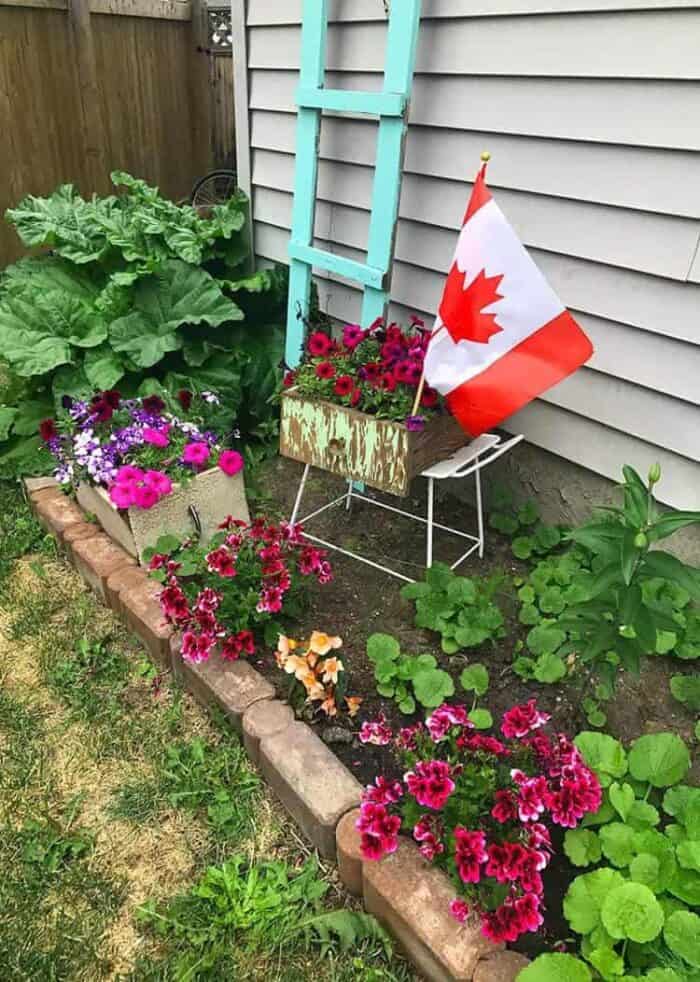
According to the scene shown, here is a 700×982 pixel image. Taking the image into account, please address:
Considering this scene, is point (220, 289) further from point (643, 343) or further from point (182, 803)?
point (182, 803)

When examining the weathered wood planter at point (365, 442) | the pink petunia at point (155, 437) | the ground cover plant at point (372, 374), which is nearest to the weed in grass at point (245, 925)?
the weathered wood planter at point (365, 442)

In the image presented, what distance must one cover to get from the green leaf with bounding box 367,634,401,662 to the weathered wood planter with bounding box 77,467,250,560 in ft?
2.61

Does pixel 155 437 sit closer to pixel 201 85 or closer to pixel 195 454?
pixel 195 454

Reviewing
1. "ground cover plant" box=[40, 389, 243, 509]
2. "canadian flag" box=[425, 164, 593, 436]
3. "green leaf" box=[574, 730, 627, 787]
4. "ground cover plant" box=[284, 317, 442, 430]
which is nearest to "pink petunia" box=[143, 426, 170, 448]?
"ground cover plant" box=[40, 389, 243, 509]

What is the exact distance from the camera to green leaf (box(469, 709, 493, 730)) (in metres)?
1.73

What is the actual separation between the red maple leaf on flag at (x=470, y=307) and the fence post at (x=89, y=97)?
4.03 m

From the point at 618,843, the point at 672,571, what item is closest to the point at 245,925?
the point at 618,843

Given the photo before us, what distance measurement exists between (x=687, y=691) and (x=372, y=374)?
3.96 ft

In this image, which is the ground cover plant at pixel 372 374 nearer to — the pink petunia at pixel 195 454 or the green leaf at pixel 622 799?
the pink petunia at pixel 195 454

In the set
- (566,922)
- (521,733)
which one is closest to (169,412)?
(521,733)

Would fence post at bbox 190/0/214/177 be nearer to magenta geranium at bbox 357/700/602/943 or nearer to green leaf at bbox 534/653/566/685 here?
green leaf at bbox 534/653/566/685

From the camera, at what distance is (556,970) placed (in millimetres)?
1218

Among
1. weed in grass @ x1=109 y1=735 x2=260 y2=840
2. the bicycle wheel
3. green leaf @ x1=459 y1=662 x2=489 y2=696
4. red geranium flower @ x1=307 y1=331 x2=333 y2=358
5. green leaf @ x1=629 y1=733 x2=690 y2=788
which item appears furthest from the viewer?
the bicycle wheel

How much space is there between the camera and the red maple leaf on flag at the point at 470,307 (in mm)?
1767
